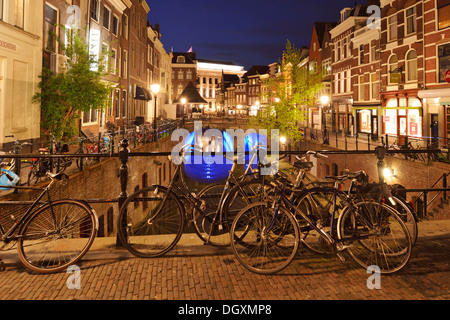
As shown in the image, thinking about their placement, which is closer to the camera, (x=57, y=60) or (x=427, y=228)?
(x=427, y=228)

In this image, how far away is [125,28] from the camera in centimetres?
2719

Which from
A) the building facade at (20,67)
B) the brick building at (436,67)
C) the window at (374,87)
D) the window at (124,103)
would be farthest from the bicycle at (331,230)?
the window at (374,87)

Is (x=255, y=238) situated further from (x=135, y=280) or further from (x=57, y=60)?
(x=57, y=60)

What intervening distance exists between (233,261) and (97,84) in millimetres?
11885

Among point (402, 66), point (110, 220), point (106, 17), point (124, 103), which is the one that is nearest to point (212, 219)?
point (110, 220)

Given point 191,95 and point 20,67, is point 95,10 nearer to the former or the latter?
point 20,67

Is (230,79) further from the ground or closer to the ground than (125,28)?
further from the ground

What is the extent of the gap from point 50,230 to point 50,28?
1369 cm

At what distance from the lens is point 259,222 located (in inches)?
147

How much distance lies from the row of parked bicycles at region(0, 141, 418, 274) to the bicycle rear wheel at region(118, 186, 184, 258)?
13 mm

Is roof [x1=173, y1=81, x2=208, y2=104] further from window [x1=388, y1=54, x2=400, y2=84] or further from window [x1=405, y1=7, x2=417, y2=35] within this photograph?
window [x1=405, y1=7, x2=417, y2=35]

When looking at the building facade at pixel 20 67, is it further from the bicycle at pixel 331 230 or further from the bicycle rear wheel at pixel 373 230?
the bicycle rear wheel at pixel 373 230

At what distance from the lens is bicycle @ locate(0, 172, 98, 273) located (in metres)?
3.57

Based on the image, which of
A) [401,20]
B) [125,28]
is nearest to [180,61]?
[125,28]
